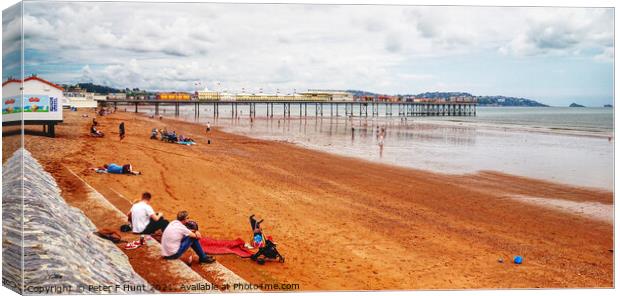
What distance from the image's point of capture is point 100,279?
24.0 feet

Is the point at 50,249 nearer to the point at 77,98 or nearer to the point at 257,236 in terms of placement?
the point at 257,236

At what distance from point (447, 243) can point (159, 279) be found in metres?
5.27

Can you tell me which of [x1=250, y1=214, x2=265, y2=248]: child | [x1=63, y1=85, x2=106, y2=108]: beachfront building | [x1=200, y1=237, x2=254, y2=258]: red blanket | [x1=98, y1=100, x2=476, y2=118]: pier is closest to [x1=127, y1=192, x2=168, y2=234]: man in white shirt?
[x1=200, y1=237, x2=254, y2=258]: red blanket

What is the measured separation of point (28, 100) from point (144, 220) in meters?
2.69

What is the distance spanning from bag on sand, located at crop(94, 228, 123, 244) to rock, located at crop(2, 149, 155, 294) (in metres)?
0.10

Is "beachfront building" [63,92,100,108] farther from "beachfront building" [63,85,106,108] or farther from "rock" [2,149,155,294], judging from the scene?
"rock" [2,149,155,294]

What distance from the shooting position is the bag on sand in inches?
306

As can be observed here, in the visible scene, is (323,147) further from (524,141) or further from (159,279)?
(159,279)

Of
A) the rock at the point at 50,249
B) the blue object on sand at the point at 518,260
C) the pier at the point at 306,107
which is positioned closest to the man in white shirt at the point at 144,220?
the rock at the point at 50,249

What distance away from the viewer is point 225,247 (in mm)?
8453

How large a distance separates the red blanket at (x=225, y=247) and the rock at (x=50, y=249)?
1.15 metres

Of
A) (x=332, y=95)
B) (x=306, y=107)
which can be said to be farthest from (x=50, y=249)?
(x=306, y=107)

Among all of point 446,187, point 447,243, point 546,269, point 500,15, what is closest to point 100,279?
point 447,243

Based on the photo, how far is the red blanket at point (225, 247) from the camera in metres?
8.30
